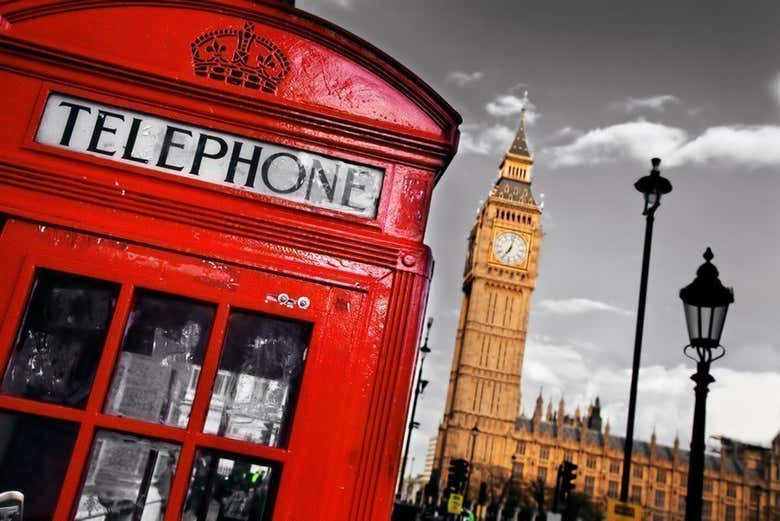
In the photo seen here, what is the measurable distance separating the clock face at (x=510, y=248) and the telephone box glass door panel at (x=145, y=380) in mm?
64281

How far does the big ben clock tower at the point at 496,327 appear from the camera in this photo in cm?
6184

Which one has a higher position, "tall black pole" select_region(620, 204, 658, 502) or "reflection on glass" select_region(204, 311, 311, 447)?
"tall black pole" select_region(620, 204, 658, 502)

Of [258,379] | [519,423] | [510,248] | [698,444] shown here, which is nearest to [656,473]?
[519,423]

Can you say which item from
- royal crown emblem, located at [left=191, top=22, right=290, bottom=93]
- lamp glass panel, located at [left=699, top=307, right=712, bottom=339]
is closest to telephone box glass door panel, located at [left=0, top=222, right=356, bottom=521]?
royal crown emblem, located at [left=191, top=22, right=290, bottom=93]

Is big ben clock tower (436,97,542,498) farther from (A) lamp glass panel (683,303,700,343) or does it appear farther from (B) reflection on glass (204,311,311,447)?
(B) reflection on glass (204,311,311,447)

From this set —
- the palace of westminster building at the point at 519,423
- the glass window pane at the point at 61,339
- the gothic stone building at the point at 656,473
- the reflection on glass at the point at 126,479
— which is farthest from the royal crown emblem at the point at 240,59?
the gothic stone building at the point at 656,473

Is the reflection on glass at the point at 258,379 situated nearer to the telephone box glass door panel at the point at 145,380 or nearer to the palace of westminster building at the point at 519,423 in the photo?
the telephone box glass door panel at the point at 145,380

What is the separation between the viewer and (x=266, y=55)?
175cm

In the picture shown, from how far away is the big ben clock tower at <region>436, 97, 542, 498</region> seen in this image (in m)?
61.8

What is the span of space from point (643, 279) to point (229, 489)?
6.65 m

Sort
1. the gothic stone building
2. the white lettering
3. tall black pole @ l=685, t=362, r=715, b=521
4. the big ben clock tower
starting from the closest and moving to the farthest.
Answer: the white lettering < tall black pole @ l=685, t=362, r=715, b=521 < the big ben clock tower < the gothic stone building

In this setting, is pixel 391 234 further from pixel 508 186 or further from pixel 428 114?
pixel 508 186

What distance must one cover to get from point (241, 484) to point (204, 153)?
0.80 m

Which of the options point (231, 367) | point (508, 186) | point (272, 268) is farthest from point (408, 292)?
point (508, 186)
